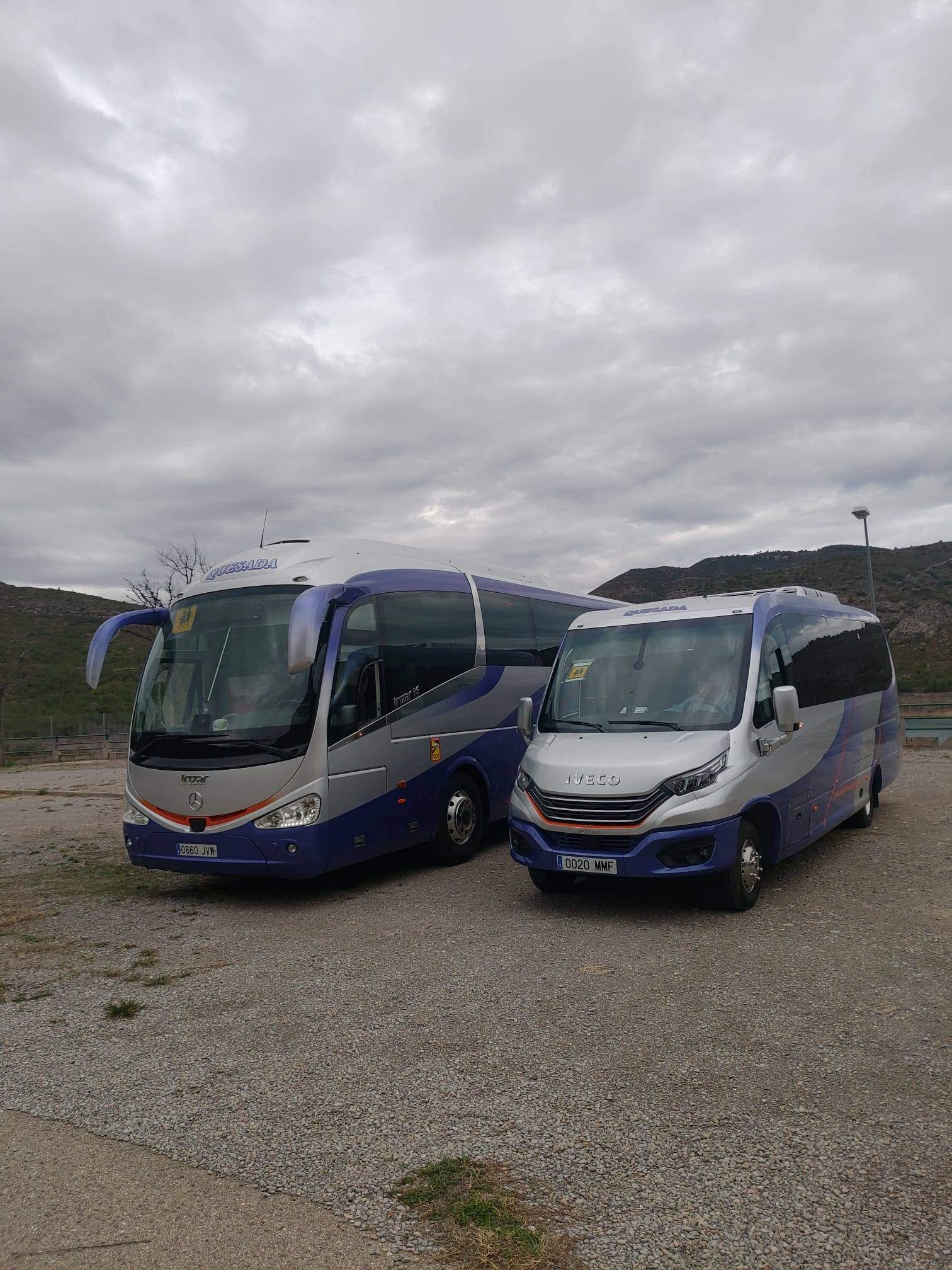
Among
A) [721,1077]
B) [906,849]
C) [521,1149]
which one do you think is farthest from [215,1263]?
[906,849]

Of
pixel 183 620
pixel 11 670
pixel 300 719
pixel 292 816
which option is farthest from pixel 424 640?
pixel 11 670

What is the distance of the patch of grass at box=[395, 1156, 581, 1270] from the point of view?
3059 millimetres

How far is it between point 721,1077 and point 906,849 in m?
6.42

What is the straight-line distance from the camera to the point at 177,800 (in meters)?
8.60

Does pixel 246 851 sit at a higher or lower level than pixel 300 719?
lower

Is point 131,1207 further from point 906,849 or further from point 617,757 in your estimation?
point 906,849

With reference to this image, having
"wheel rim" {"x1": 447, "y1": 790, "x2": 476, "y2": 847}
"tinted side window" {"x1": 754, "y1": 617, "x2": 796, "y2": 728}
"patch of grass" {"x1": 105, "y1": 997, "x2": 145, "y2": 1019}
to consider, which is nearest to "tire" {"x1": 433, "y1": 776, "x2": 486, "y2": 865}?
"wheel rim" {"x1": 447, "y1": 790, "x2": 476, "y2": 847}

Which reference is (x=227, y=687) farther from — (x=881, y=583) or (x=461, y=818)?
(x=881, y=583)

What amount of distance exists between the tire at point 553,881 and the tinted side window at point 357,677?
2.05 metres

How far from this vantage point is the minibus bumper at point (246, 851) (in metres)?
8.18

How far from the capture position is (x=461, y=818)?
1048 cm

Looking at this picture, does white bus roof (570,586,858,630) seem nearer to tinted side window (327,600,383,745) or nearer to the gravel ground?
tinted side window (327,600,383,745)

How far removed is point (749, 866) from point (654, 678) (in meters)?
1.69

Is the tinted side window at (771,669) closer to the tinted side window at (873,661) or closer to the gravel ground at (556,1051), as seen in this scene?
the gravel ground at (556,1051)
